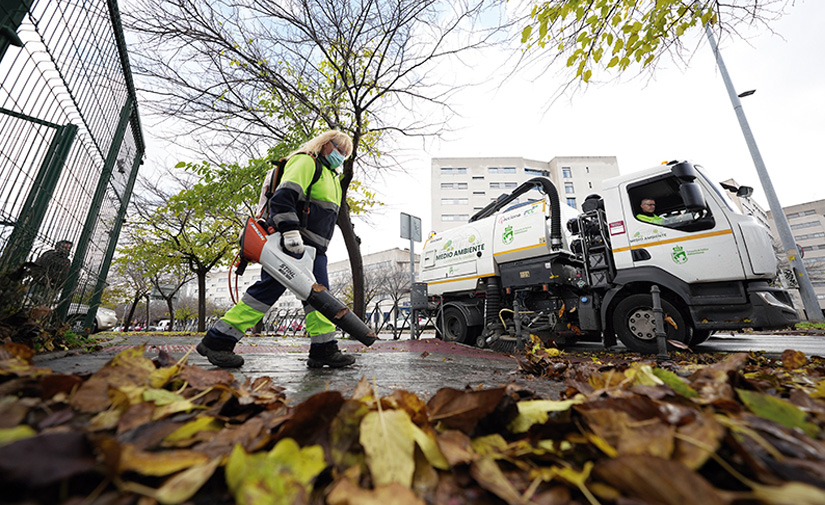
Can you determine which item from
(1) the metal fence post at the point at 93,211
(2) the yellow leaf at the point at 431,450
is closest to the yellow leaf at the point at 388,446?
(2) the yellow leaf at the point at 431,450

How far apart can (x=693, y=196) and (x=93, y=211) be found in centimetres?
803

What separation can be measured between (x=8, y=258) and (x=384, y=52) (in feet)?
23.4

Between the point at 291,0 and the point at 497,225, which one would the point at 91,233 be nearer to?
the point at 291,0

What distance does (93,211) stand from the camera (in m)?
4.22

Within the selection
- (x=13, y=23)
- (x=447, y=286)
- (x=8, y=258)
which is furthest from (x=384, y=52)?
(x=8, y=258)

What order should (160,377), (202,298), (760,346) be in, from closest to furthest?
(160,377) < (760,346) < (202,298)

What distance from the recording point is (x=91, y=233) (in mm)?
4230

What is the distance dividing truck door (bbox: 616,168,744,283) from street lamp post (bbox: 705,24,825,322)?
8.95 metres

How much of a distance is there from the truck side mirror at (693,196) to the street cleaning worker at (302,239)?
4.79 meters

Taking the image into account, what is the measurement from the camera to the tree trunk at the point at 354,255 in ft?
30.0

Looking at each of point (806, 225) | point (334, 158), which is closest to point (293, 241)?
point (334, 158)

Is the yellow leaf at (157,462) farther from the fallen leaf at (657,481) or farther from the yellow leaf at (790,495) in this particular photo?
the yellow leaf at (790,495)

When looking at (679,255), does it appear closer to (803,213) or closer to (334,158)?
(334,158)

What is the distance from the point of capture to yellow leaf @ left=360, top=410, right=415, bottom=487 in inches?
25.9
